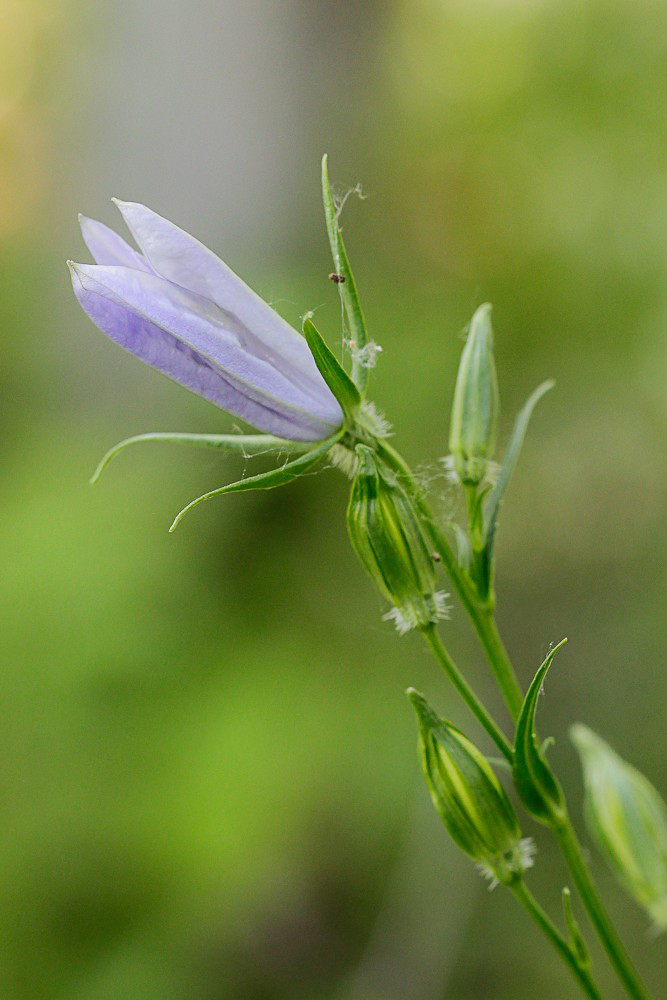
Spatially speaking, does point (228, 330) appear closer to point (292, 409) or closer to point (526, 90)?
point (292, 409)

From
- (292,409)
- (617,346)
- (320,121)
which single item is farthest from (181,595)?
(320,121)

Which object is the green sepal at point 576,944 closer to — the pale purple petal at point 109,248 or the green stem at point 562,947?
the green stem at point 562,947

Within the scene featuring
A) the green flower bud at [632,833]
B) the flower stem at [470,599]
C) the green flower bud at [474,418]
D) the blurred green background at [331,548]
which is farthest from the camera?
the blurred green background at [331,548]

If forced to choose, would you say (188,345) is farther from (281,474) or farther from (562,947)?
(562,947)

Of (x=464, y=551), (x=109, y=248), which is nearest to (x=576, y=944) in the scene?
(x=464, y=551)

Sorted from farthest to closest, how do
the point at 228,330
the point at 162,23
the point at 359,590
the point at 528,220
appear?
the point at 162,23 → the point at 528,220 → the point at 359,590 → the point at 228,330

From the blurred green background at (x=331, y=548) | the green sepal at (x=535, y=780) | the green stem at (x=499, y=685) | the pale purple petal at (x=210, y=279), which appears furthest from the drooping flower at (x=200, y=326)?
the blurred green background at (x=331, y=548)
